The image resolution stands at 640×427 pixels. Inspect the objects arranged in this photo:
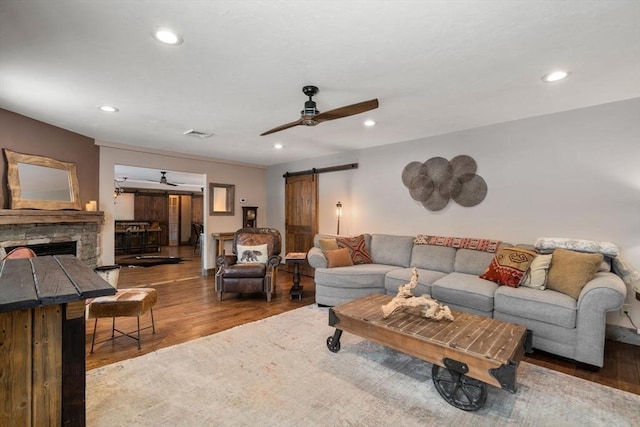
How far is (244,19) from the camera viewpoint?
65.2 inches

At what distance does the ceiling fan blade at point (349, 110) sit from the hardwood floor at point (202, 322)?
2.41 m

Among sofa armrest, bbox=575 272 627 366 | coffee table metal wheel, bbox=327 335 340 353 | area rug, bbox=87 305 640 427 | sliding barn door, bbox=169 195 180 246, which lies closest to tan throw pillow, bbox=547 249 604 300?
sofa armrest, bbox=575 272 627 366

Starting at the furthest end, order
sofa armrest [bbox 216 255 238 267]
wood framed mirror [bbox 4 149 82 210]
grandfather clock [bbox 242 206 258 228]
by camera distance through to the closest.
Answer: grandfather clock [bbox 242 206 258 228] → sofa armrest [bbox 216 255 238 267] → wood framed mirror [bbox 4 149 82 210]

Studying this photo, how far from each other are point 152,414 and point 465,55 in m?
3.15

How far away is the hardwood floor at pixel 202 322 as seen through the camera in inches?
96.5

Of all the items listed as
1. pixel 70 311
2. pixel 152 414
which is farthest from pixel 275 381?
pixel 70 311

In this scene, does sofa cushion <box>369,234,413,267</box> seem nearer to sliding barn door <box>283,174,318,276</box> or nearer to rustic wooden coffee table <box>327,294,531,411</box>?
sliding barn door <box>283,174,318,276</box>

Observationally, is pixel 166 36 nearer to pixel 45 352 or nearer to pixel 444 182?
pixel 45 352

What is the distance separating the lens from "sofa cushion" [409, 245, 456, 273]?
3849 mm

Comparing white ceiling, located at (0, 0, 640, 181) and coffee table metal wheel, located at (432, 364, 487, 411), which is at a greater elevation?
white ceiling, located at (0, 0, 640, 181)

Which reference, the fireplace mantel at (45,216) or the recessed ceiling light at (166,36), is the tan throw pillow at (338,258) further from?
the fireplace mantel at (45,216)

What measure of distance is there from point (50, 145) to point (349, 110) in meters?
3.94

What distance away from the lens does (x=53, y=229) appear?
152 inches

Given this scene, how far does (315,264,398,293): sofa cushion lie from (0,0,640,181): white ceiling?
6.27 feet
